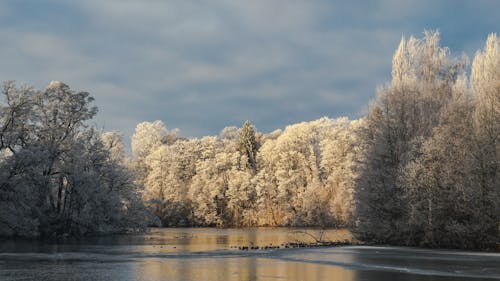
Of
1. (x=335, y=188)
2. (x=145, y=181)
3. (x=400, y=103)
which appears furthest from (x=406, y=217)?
(x=145, y=181)

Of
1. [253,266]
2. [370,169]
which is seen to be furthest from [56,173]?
[253,266]

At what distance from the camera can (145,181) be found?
113 metres

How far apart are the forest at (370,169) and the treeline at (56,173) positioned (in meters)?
0.12

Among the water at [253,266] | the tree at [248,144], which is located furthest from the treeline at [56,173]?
the tree at [248,144]

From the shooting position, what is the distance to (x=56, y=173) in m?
A: 59.8

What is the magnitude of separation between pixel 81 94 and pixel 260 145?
6385 centimetres

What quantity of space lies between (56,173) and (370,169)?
3385 cm

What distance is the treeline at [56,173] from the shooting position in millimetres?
53500

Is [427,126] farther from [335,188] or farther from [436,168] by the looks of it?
[335,188]

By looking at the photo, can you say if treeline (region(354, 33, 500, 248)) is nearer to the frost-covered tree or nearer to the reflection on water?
the frost-covered tree

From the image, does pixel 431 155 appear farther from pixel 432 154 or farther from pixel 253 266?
pixel 253 266

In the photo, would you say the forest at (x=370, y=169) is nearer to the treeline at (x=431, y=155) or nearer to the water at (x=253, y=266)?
the treeline at (x=431, y=155)

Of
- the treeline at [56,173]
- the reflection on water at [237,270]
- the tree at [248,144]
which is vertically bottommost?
the reflection on water at [237,270]

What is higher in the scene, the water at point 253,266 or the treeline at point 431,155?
the treeline at point 431,155
